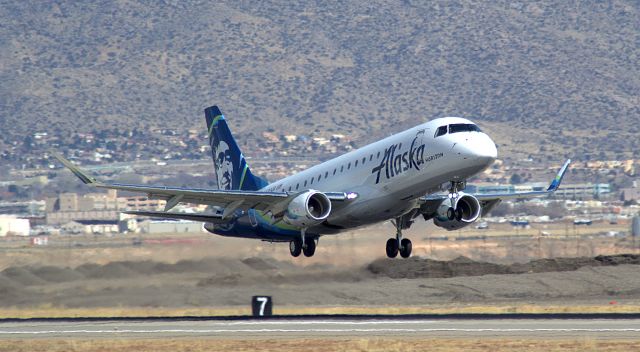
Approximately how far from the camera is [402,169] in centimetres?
5828

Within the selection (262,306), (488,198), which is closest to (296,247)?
(262,306)

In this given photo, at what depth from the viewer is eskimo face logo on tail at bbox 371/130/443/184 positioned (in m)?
57.7

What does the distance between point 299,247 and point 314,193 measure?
4.48 meters

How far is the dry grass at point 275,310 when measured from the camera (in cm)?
6109

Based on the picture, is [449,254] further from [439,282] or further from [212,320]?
[212,320]

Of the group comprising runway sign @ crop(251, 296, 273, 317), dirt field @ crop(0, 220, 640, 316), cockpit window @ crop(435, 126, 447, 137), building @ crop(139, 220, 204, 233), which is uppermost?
building @ crop(139, 220, 204, 233)

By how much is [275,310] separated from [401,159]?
35.8 ft

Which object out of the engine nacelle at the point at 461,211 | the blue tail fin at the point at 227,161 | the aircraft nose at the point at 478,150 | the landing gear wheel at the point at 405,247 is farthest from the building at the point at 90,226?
the aircraft nose at the point at 478,150

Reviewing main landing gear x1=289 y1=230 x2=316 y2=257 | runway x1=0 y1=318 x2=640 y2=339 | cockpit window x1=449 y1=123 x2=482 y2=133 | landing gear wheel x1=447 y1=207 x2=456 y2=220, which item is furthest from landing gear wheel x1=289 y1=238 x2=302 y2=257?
runway x1=0 y1=318 x2=640 y2=339

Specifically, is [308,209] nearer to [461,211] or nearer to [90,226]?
[461,211]

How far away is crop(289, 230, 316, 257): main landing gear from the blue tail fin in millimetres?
7632

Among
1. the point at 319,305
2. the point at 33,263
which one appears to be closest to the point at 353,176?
the point at 319,305

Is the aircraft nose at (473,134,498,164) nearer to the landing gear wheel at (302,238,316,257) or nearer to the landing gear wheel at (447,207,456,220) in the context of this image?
the landing gear wheel at (447,207,456,220)

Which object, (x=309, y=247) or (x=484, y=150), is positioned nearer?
(x=484, y=150)
